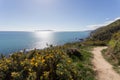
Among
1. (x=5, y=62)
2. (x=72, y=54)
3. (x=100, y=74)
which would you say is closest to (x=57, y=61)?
(x=5, y=62)

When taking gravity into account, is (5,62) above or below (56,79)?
above

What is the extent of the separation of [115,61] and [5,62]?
488 inches

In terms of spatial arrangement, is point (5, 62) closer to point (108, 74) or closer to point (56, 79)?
point (56, 79)

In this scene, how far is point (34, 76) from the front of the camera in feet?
24.2

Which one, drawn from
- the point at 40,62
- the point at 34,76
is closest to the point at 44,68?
the point at 40,62

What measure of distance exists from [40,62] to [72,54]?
10.0 m

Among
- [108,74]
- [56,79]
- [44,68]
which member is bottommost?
[108,74]

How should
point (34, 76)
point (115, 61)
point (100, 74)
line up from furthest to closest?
1. point (115, 61)
2. point (100, 74)
3. point (34, 76)

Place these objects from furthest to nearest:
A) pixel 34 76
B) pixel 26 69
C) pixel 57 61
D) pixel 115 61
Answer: pixel 115 61
pixel 57 61
pixel 26 69
pixel 34 76

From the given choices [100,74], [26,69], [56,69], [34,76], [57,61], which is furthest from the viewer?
[100,74]

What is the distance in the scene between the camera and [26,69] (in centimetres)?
803

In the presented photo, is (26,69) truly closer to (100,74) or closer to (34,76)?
(34,76)

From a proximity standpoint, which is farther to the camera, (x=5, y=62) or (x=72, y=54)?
(x=72, y=54)

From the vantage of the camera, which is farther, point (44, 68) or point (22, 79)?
point (44, 68)
